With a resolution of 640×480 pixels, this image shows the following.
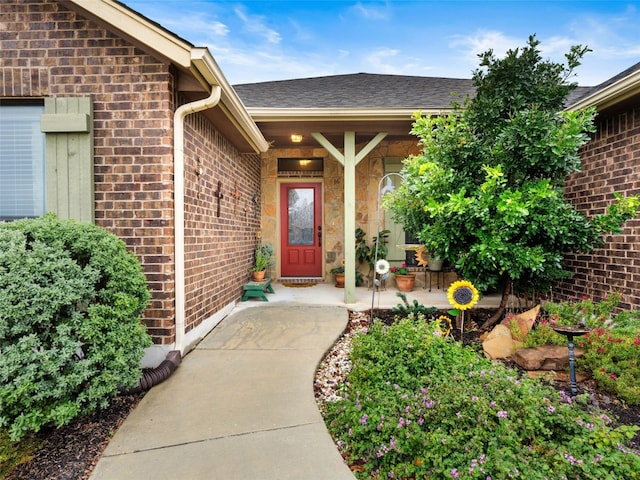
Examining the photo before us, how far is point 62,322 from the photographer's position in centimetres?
193

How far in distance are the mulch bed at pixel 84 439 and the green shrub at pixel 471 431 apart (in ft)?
1.24

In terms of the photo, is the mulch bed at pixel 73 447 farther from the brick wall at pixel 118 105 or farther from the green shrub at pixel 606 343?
the green shrub at pixel 606 343

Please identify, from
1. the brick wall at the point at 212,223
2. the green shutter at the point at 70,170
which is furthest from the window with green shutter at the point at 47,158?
the brick wall at the point at 212,223

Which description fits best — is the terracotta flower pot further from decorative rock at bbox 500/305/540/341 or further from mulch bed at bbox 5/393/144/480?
mulch bed at bbox 5/393/144/480

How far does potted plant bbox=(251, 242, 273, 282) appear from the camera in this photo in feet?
17.8

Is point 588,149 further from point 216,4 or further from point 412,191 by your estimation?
point 216,4

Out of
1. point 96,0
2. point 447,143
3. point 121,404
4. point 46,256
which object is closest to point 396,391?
point 121,404

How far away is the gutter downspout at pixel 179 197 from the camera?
2.75 metres

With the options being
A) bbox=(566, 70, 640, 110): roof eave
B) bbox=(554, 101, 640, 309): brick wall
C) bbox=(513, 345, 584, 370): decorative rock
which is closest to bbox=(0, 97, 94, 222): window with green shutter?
bbox=(513, 345, 584, 370): decorative rock

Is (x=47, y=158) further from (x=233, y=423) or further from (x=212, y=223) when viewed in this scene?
(x=233, y=423)

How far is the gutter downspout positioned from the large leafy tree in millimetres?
2273

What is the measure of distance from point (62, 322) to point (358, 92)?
17.8ft

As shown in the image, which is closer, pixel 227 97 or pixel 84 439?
pixel 84 439

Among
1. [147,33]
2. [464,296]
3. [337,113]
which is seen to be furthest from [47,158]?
[464,296]
